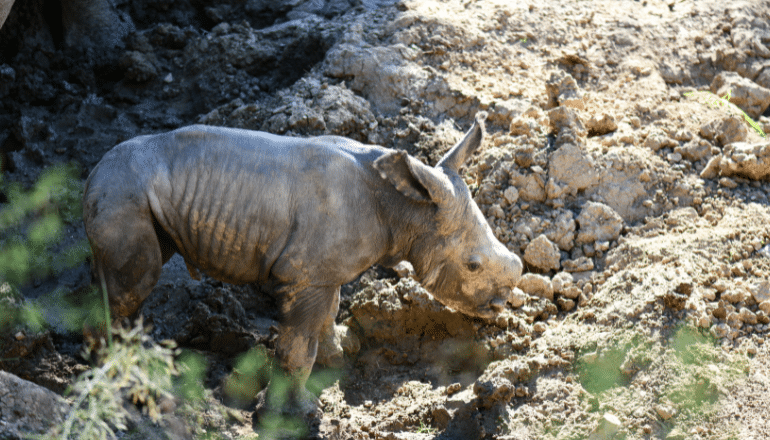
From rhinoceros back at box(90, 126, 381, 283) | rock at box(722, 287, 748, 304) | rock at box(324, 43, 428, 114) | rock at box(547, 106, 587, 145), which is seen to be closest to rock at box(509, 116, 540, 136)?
rock at box(547, 106, 587, 145)

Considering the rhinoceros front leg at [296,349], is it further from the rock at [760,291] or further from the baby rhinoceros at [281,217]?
the rock at [760,291]

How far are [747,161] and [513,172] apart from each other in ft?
6.82

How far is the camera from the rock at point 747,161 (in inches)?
251

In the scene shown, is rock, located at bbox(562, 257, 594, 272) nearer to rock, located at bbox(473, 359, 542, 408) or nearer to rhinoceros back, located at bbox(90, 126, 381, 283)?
rock, located at bbox(473, 359, 542, 408)

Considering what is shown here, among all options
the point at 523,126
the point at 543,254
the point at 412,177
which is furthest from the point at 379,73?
the point at 412,177

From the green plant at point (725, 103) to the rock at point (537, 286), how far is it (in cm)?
309

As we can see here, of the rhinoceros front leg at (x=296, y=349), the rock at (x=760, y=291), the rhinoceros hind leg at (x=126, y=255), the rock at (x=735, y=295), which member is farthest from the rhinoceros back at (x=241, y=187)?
the rock at (x=760, y=291)

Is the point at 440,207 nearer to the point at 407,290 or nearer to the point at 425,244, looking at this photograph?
the point at 425,244

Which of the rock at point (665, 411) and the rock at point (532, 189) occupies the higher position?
the rock at point (532, 189)

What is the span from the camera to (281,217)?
486cm

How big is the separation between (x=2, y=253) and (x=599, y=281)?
5263mm

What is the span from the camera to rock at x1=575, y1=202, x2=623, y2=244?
20.6 ft

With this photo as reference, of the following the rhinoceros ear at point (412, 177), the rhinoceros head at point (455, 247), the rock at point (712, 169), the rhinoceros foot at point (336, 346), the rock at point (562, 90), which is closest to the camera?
the rhinoceros ear at point (412, 177)

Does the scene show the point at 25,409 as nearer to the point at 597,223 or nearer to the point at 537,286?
the point at 537,286
